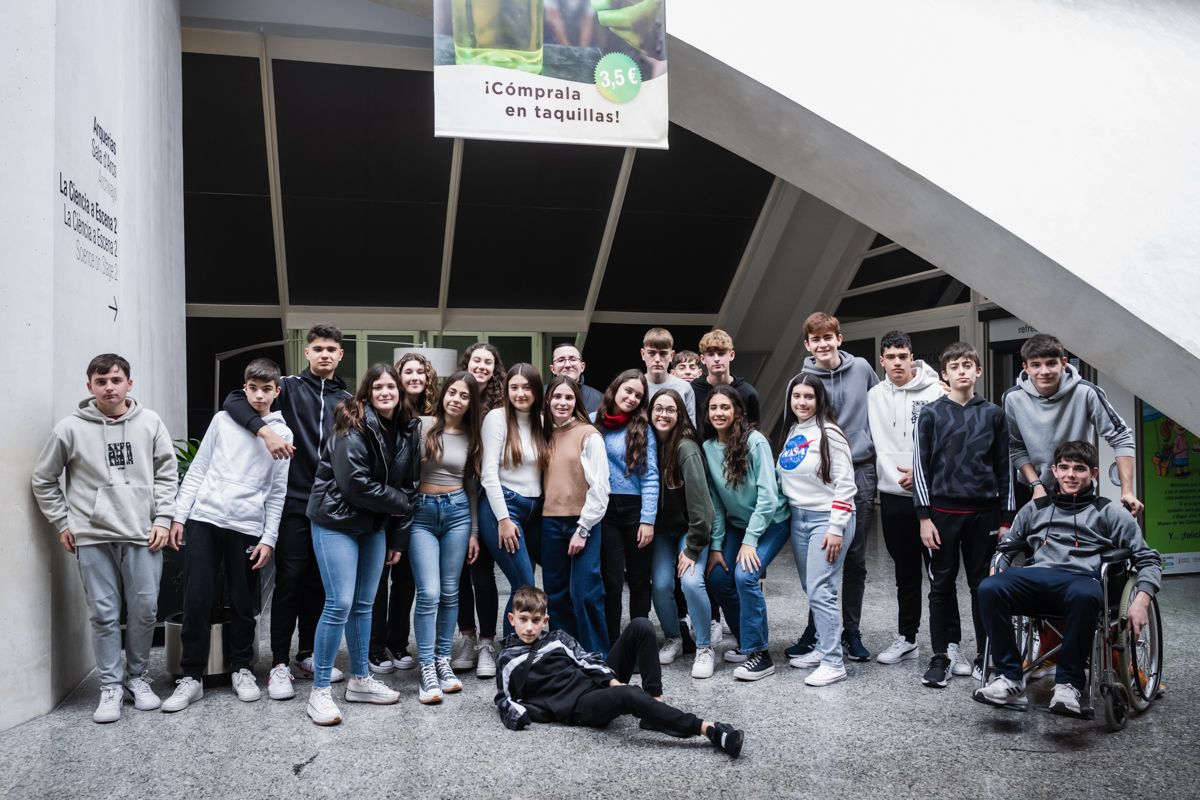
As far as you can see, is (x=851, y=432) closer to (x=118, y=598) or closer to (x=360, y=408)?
(x=360, y=408)

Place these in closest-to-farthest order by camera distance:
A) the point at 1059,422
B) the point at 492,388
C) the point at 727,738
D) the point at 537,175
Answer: the point at 727,738 < the point at 1059,422 < the point at 492,388 < the point at 537,175

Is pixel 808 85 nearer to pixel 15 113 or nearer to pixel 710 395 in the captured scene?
pixel 710 395

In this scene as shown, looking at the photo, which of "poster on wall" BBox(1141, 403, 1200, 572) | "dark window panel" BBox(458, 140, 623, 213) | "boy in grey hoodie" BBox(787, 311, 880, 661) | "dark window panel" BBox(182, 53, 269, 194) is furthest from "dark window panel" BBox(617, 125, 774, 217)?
"boy in grey hoodie" BBox(787, 311, 880, 661)

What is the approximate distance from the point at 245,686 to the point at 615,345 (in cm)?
815

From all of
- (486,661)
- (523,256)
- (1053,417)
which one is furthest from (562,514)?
(523,256)

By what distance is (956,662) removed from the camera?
437 centimetres

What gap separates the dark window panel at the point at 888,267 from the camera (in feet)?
34.3

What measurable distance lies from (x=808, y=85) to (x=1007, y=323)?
172 inches

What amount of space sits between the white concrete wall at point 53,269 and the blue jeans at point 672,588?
276 cm

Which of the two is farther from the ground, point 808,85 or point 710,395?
point 808,85

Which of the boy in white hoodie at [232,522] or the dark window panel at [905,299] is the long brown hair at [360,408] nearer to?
the boy in white hoodie at [232,522]

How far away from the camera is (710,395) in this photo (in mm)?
4816

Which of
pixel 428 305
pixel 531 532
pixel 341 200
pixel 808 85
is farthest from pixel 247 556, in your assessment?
pixel 428 305

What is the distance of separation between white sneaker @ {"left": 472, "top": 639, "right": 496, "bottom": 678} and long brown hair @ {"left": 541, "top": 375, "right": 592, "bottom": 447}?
41.5 inches
